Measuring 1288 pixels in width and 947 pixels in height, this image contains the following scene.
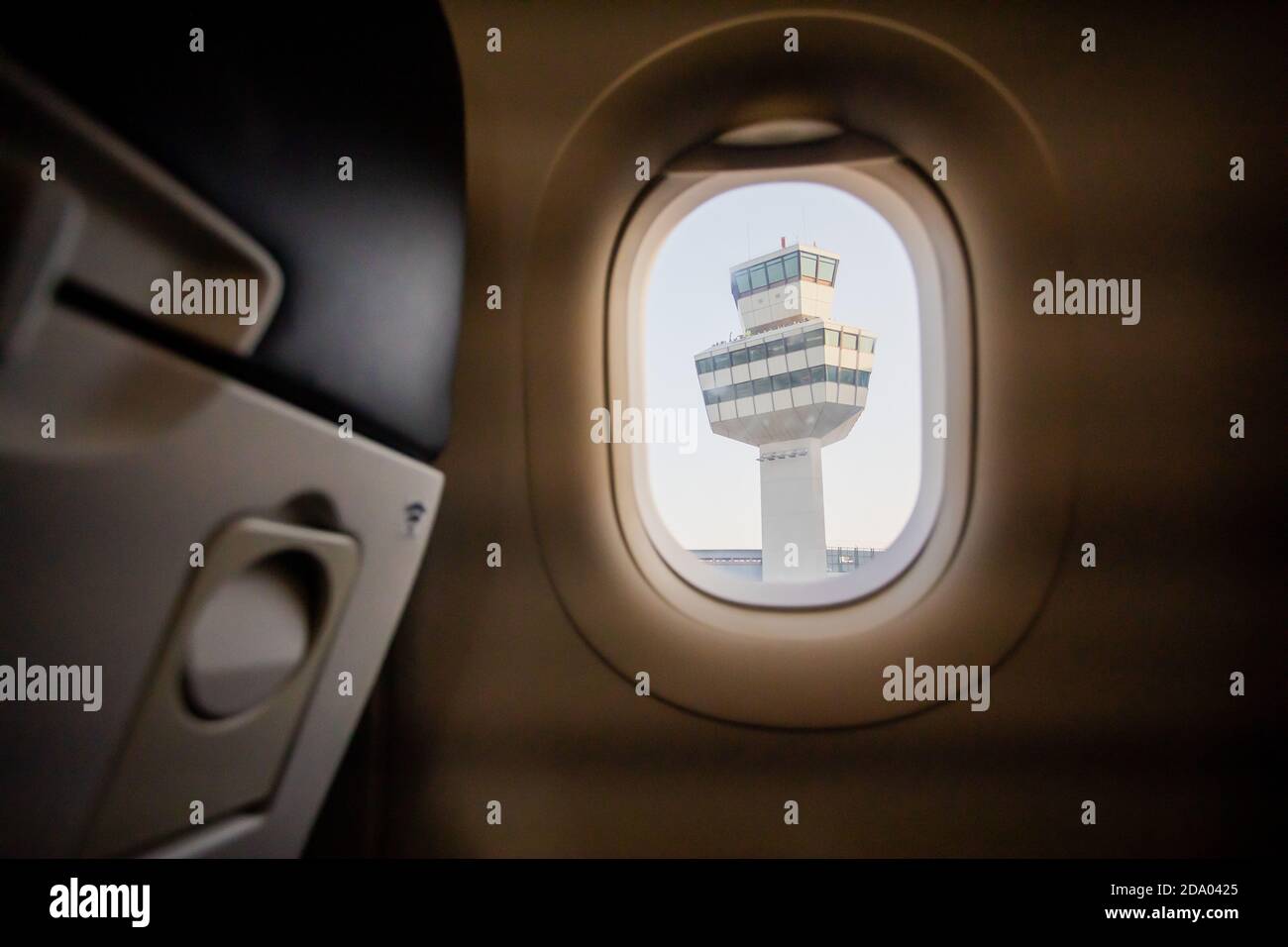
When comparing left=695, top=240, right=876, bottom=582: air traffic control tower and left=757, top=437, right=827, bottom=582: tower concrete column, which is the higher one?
left=695, top=240, right=876, bottom=582: air traffic control tower

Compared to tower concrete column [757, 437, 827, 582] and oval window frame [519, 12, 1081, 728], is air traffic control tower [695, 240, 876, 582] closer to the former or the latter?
tower concrete column [757, 437, 827, 582]

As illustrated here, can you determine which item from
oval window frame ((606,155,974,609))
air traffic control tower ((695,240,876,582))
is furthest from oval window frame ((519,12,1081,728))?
air traffic control tower ((695,240,876,582))

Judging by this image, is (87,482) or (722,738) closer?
(87,482)

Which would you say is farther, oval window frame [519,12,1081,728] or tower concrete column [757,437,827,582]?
tower concrete column [757,437,827,582]

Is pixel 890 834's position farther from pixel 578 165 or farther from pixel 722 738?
pixel 578 165

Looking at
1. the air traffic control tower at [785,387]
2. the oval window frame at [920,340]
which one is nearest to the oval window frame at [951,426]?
the oval window frame at [920,340]

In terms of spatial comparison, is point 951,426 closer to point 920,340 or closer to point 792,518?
point 920,340

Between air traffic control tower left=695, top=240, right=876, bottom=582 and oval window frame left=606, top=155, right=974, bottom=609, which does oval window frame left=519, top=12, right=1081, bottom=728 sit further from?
air traffic control tower left=695, top=240, right=876, bottom=582
